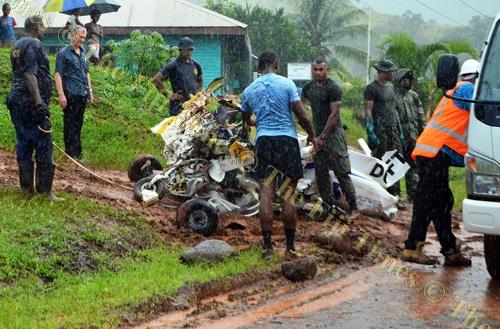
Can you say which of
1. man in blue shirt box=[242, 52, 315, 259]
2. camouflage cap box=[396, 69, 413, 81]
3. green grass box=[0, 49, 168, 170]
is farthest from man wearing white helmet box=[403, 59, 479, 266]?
green grass box=[0, 49, 168, 170]

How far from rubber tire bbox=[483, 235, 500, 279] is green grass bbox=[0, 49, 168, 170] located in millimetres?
7348

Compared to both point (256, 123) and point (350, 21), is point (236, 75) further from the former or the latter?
point (256, 123)

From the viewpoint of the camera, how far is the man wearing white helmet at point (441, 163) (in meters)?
8.43

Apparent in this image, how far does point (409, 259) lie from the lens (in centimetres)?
885

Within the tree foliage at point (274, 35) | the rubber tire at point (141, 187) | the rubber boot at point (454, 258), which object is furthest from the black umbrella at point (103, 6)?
the tree foliage at point (274, 35)

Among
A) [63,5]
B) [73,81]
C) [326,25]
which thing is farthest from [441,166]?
[326,25]

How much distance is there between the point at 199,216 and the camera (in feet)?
31.4

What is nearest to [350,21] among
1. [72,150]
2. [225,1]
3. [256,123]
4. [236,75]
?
[225,1]

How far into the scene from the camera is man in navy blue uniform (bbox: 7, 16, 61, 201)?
9180 millimetres

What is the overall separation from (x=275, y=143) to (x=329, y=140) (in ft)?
7.48

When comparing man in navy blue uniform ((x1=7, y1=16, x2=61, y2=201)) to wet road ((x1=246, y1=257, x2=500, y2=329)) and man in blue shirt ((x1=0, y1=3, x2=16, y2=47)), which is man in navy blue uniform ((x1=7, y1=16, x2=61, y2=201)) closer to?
wet road ((x1=246, y1=257, x2=500, y2=329))

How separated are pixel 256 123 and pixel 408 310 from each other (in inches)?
106

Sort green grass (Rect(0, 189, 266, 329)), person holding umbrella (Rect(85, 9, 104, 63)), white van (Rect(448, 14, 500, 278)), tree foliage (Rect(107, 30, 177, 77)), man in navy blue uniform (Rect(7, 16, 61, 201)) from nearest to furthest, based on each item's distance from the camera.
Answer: green grass (Rect(0, 189, 266, 329)), white van (Rect(448, 14, 500, 278)), man in navy blue uniform (Rect(7, 16, 61, 201)), person holding umbrella (Rect(85, 9, 104, 63)), tree foliage (Rect(107, 30, 177, 77))

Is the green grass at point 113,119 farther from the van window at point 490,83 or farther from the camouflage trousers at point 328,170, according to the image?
the van window at point 490,83
